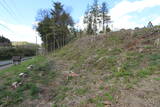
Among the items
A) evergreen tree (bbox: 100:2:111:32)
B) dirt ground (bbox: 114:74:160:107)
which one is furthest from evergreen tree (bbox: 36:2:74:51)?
dirt ground (bbox: 114:74:160:107)

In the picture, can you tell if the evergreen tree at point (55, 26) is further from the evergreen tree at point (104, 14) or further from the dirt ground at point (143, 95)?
the dirt ground at point (143, 95)

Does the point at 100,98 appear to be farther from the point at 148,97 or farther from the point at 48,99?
the point at 48,99

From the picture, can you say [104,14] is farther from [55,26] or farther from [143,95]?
[143,95]

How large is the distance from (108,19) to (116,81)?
69.5ft

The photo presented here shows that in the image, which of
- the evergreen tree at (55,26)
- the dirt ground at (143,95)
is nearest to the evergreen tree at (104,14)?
the evergreen tree at (55,26)

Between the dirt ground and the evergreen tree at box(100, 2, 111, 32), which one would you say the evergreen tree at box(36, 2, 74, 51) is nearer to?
the evergreen tree at box(100, 2, 111, 32)

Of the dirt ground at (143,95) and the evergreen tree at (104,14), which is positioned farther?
the evergreen tree at (104,14)

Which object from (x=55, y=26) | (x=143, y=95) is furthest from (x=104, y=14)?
(x=143, y=95)

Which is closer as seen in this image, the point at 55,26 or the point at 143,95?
the point at 143,95

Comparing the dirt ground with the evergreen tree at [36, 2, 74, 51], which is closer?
the dirt ground

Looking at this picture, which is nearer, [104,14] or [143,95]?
[143,95]

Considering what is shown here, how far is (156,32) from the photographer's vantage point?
8156 millimetres

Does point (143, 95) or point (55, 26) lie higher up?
point (55, 26)

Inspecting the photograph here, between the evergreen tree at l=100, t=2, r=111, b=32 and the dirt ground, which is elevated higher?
the evergreen tree at l=100, t=2, r=111, b=32
